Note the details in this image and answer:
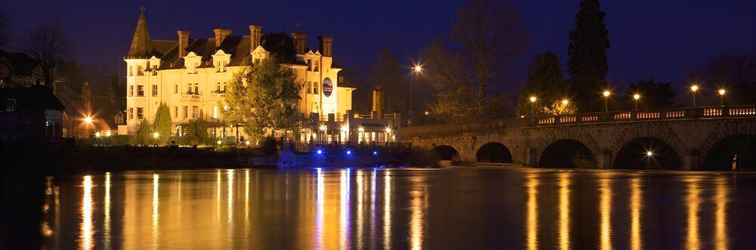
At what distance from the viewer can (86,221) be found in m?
33.4

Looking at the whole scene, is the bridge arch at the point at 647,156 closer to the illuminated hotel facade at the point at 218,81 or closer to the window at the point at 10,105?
the illuminated hotel facade at the point at 218,81

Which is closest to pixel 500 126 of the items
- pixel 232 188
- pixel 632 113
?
pixel 632 113

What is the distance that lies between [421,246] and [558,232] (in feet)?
15.9

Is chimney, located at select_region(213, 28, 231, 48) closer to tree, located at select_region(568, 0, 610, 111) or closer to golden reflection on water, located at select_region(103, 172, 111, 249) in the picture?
tree, located at select_region(568, 0, 610, 111)

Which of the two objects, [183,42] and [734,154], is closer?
[734,154]

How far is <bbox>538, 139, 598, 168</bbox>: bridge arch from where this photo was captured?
94688 mm

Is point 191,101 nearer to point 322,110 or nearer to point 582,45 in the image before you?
point 322,110

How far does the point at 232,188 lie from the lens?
5150 centimetres

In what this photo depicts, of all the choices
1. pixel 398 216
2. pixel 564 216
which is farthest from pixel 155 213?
pixel 564 216

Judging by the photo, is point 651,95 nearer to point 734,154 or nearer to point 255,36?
point 734,154

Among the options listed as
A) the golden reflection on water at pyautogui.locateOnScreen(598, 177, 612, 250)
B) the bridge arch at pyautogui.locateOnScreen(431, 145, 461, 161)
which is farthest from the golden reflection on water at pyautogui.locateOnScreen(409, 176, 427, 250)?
the bridge arch at pyautogui.locateOnScreen(431, 145, 461, 161)

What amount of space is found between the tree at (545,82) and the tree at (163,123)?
3531cm

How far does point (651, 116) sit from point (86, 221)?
5214 centimetres

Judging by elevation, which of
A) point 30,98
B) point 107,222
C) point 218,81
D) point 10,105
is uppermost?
point 218,81
